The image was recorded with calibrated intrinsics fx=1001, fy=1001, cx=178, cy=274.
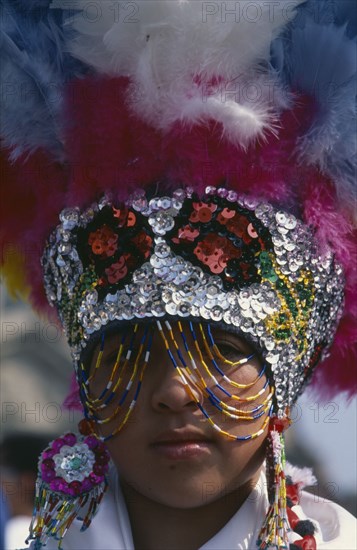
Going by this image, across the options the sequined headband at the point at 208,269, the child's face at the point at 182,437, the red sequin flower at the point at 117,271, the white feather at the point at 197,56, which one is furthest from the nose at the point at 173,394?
the white feather at the point at 197,56

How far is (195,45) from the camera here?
232 centimetres

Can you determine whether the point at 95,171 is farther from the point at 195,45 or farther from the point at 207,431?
the point at 207,431

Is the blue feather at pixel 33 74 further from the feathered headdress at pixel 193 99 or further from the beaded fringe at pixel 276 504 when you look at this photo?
the beaded fringe at pixel 276 504

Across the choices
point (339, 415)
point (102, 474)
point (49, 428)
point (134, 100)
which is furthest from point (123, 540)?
point (49, 428)

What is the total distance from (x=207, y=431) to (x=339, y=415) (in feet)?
2.64

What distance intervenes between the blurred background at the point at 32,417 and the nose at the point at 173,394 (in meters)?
1.24

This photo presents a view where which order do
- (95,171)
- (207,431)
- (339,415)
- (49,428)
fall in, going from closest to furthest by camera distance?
(207,431) → (95,171) → (339,415) → (49,428)

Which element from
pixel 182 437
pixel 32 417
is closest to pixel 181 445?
pixel 182 437

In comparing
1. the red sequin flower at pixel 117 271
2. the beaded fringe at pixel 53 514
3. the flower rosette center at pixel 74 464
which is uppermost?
the red sequin flower at pixel 117 271

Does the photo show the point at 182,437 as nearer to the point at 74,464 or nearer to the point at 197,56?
the point at 74,464

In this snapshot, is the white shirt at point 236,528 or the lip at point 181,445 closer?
the lip at point 181,445

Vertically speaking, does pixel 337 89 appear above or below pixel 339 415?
above

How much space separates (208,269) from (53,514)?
0.73 m

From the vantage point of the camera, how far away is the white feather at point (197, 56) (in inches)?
91.1
